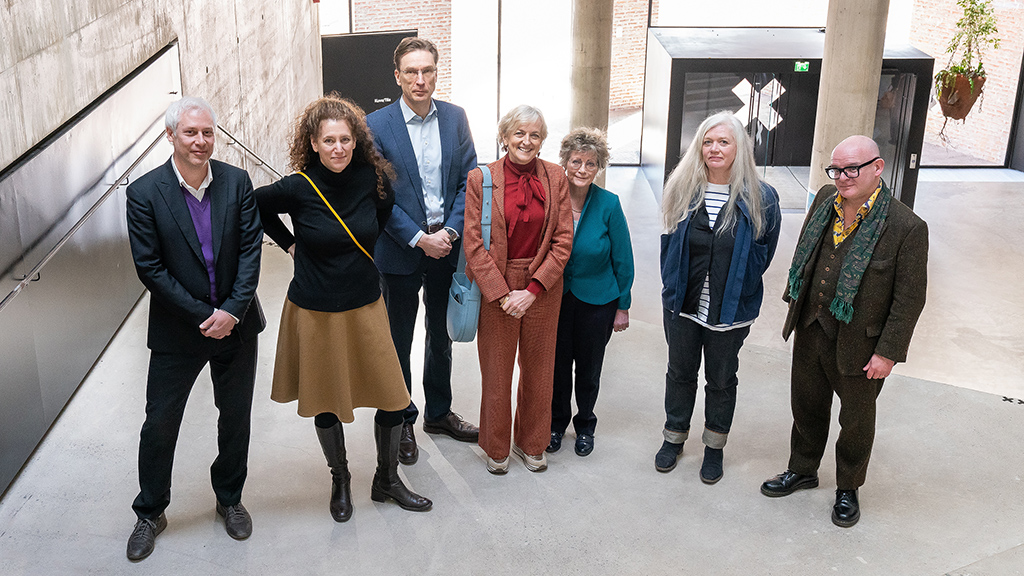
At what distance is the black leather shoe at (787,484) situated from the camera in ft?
13.5

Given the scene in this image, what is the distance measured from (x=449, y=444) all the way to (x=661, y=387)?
4.42 ft

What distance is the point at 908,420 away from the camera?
4852 mm

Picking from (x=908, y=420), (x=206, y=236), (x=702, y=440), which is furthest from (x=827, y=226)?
(x=206, y=236)

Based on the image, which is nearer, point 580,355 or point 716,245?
point 716,245

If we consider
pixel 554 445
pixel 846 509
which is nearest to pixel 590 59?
pixel 554 445

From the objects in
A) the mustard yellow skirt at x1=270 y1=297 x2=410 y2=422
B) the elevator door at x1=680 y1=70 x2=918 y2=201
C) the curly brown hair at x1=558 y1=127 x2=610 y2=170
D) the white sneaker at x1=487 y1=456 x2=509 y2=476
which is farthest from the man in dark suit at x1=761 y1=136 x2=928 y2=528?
the elevator door at x1=680 y1=70 x2=918 y2=201

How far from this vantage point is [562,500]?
4039 mm

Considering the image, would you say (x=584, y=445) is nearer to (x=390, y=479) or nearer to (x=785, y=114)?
(x=390, y=479)

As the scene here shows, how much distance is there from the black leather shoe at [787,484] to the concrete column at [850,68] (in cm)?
512

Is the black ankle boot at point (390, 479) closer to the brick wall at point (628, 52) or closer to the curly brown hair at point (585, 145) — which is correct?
the curly brown hair at point (585, 145)

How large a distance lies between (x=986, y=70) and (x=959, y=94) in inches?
109

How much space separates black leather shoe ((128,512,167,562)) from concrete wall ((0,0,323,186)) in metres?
1.63

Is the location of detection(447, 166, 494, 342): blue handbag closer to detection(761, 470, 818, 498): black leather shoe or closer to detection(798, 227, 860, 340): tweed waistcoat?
detection(798, 227, 860, 340): tweed waistcoat

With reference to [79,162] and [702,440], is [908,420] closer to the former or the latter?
[702,440]
